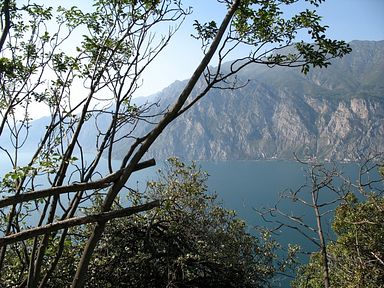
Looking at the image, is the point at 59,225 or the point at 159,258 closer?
the point at 59,225

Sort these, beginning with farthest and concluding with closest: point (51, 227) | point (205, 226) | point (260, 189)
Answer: point (260, 189)
point (205, 226)
point (51, 227)

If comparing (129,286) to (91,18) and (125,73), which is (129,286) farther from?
(91,18)

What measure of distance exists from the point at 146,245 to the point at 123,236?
0.80 metres

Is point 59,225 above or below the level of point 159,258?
above

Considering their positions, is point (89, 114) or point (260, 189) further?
point (260, 189)

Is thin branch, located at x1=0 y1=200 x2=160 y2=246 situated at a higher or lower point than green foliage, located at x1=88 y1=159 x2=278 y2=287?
higher

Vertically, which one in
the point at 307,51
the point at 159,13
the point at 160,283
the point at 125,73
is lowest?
the point at 160,283

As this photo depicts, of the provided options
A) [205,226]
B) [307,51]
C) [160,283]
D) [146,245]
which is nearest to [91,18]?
[307,51]

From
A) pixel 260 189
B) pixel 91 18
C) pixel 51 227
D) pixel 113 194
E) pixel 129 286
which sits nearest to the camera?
pixel 51 227

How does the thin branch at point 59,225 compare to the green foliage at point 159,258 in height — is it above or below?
above

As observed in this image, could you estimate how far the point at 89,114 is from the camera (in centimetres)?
662

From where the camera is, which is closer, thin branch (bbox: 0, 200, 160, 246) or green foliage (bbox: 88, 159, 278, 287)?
thin branch (bbox: 0, 200, 160, 246)

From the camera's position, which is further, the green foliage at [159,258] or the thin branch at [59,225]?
the green foliage at [159,258]

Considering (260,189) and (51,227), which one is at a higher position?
(51,227)
